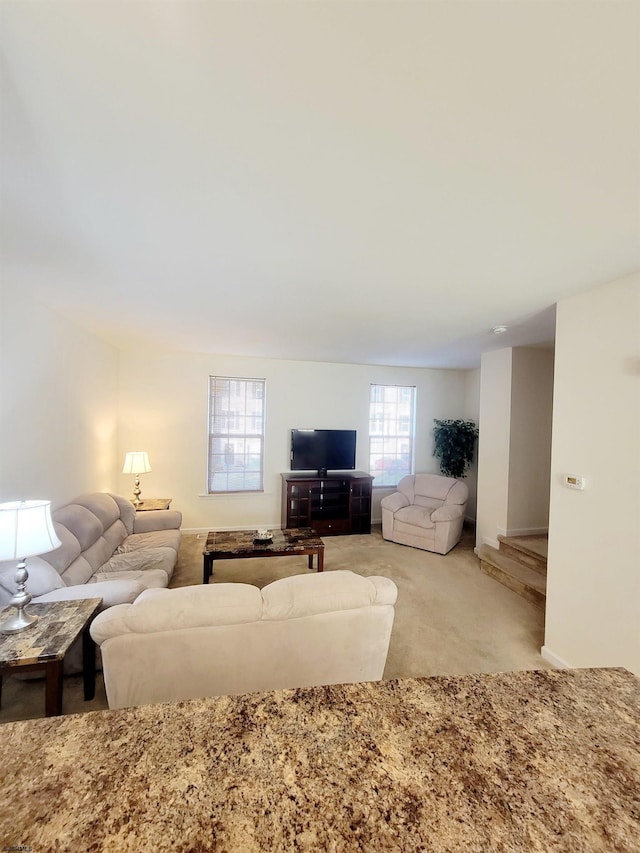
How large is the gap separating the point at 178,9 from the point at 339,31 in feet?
1.16

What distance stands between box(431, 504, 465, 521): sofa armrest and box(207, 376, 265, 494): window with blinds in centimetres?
243

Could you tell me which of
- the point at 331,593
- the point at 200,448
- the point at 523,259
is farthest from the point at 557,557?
the point at 200,448

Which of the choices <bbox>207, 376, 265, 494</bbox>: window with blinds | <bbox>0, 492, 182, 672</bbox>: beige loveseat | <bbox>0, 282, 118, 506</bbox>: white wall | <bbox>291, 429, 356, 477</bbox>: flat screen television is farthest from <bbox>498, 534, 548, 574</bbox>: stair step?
<bbox>0, 282, 118, 506</bbox>: white wall

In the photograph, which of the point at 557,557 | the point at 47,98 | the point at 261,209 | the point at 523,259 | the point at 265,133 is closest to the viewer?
the point at 47,98

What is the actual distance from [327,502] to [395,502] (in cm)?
94

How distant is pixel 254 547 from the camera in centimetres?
336

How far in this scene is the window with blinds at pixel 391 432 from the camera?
564 cm

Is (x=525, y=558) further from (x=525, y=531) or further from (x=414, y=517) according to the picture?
(x=414, y=517)

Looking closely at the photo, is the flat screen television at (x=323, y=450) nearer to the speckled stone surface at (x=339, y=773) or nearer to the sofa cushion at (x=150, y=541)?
the sofa cushion at (x=150, y=541)

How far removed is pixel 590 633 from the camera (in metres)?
2.22

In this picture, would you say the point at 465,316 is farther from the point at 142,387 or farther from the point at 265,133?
the point at 142,387

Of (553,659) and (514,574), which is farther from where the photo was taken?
(514,574)

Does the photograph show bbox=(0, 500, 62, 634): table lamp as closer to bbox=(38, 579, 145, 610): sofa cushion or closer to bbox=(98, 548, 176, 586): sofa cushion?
bbox=(38, 579, 145, 610): sofa cushion


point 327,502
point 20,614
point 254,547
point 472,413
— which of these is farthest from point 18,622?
point 472,413
